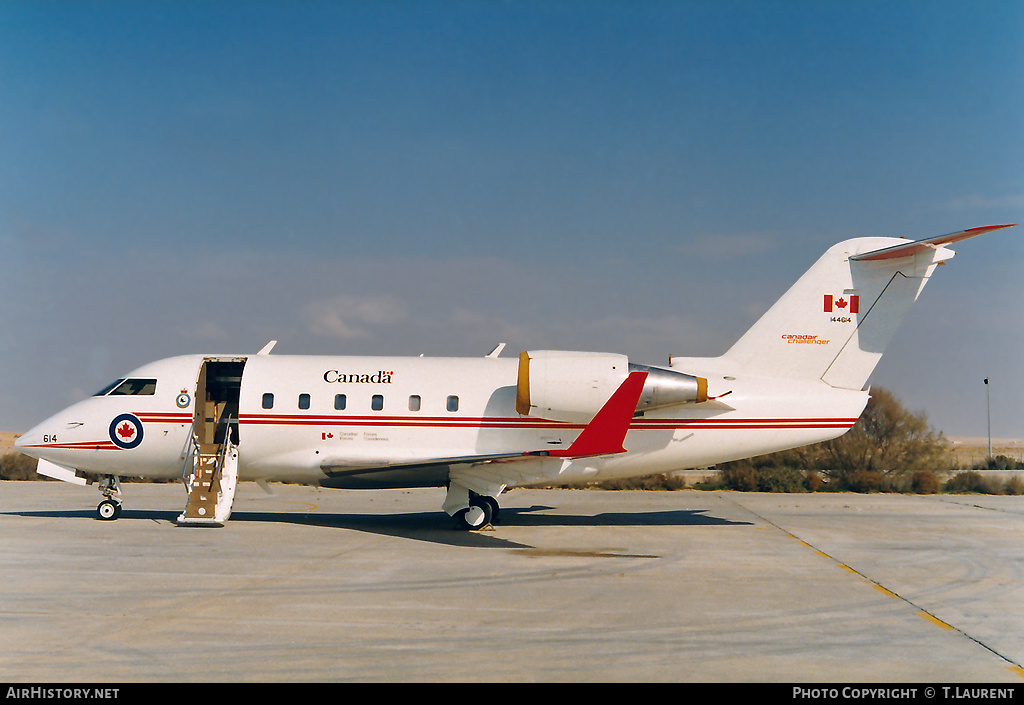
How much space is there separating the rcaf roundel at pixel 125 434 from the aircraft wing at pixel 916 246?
54.9ft

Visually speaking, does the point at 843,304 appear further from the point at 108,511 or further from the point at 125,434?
the point at 108,511

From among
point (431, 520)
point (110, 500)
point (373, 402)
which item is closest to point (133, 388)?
point (110, 500)

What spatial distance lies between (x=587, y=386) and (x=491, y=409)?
227cm

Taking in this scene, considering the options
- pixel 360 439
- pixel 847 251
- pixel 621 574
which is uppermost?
pixel 847 251

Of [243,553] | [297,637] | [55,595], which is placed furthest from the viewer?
[243,553]

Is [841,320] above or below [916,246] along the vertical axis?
below

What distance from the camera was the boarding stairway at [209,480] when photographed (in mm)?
17141

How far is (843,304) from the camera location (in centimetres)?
1789

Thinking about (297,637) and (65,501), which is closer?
(297,637)

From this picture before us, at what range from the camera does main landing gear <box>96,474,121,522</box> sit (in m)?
18.4
